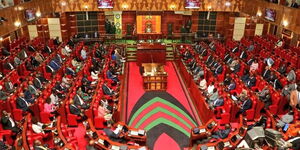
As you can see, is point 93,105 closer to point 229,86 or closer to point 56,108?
point 56,108

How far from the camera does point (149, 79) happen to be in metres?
11.8

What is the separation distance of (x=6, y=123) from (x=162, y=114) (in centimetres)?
512

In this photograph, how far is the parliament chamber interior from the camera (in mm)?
7684

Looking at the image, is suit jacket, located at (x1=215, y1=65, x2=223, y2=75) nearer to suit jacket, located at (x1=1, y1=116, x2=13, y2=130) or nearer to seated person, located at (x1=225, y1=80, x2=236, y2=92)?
seated person, located at (x1=225, y1=80, x2=236, y2=92)

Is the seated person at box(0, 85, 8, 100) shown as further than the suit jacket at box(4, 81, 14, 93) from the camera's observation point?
No

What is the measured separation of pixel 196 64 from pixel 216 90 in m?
2.79

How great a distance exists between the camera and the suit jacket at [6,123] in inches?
302

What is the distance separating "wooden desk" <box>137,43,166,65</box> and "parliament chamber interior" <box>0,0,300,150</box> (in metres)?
0.06

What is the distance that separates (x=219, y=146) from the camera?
6848 mm

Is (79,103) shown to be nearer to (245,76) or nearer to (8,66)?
(8,66)

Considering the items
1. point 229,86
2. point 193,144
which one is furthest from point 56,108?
point 229,86

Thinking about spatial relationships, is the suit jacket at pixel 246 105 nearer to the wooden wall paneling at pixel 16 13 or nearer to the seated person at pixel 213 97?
the seated person at pixel 213 97

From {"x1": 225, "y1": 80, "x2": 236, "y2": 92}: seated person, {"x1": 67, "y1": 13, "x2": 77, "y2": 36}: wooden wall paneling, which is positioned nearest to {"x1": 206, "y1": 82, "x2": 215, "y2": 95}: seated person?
{"x1": 225, "y1": 80, "x2": 236, "y2": 92}: seated person

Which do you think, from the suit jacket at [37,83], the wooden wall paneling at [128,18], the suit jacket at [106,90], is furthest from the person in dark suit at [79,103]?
the wooden wall paneling at [128,18]
